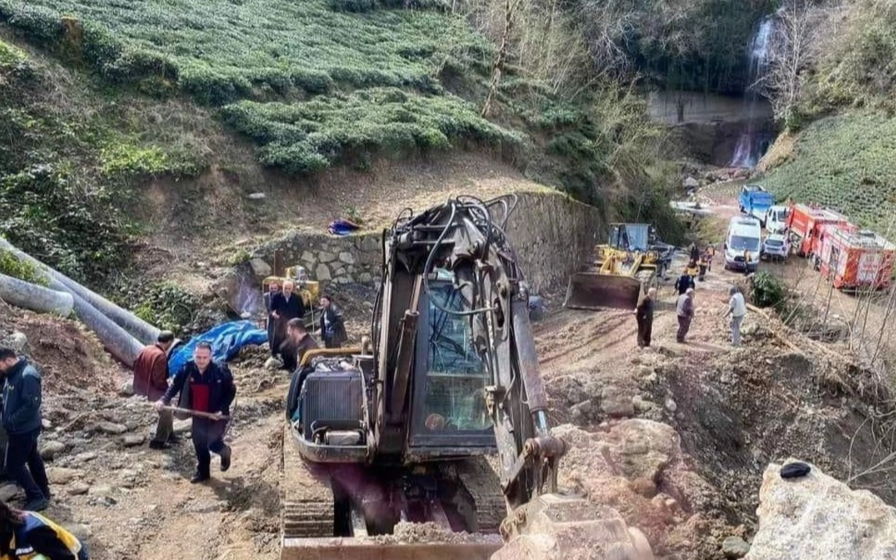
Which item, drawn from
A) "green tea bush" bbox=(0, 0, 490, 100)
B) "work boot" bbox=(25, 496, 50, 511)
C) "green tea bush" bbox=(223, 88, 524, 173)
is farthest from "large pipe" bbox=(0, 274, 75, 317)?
"green tea bush" bbox=(0, 0, 490, 100)

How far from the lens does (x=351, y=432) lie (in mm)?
6836

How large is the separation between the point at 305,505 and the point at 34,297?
7015mm

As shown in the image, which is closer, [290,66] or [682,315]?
[682,315]

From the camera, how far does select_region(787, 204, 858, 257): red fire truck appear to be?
30.1 meters

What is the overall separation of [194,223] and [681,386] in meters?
10.0

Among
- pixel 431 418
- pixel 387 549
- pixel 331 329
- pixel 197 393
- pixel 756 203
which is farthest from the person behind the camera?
pixel 756 203

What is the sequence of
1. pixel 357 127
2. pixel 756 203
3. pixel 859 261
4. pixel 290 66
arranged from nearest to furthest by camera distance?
pixel 357 127, pixel 290 66, pixel 859 261, pixel 756 203

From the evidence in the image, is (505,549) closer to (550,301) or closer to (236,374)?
(236,374)

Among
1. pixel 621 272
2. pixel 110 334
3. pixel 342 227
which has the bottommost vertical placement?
pixel 621 272

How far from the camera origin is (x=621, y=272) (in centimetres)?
2273

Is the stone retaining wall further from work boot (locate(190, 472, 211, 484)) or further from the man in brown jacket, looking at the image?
work boot (locate(190, 472, 211, 484))

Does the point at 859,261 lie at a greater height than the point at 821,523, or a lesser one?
lesser

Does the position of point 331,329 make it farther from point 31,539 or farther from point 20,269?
point 31,539

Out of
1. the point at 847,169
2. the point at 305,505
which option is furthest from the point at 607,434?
the point at 847,169
